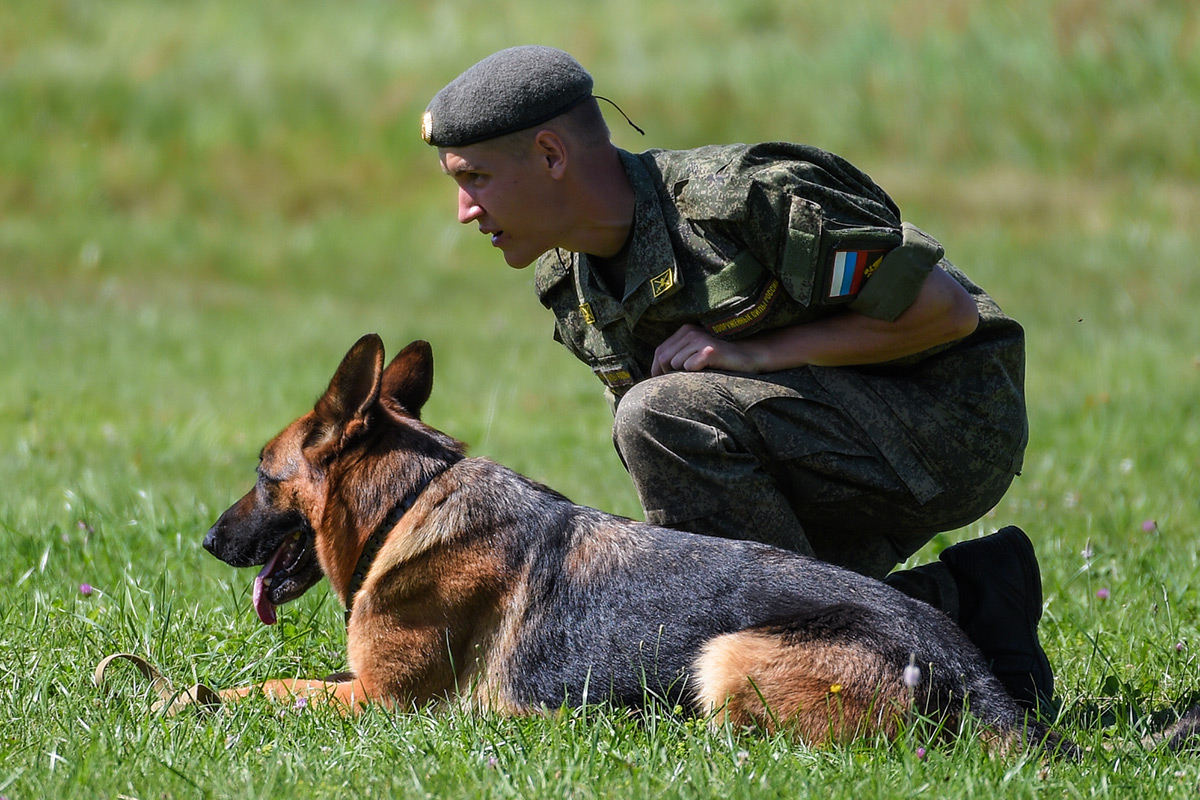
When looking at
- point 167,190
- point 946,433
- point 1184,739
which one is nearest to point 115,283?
point 167,190

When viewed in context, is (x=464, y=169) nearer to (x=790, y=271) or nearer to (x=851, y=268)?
(x=790, y=271)

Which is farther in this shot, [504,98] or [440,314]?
[440,314]

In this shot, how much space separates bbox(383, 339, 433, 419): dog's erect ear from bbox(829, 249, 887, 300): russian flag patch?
1341 mm

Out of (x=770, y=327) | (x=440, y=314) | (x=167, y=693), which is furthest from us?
(x=440, y=314)

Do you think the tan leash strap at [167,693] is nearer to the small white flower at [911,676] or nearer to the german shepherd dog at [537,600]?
the german shepherd dog at [537,600]

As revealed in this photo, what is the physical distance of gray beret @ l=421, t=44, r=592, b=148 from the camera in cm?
404

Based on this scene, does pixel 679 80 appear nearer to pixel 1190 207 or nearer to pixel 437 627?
pixel 1190 207

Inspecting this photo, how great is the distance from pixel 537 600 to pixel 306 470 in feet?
2.84

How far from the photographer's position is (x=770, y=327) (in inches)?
168

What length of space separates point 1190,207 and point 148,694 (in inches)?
496

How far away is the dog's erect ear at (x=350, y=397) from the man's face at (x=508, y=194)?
54 cm

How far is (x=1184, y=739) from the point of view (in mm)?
3523

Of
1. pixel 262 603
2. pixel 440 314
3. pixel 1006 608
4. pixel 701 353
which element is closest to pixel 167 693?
pixel 262 603

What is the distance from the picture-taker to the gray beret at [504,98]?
404cm
